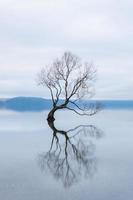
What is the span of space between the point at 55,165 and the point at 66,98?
2484 cm

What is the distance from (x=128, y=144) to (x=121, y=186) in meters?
8.89

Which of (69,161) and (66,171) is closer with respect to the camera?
(66,171)

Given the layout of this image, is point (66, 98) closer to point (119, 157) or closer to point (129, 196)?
point (119, 157)

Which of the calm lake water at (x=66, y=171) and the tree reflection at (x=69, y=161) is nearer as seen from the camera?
the calm lake water at (x=66, y=171)

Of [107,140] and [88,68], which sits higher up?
[88,68]

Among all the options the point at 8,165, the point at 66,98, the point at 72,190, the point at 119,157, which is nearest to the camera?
the point at 72,190

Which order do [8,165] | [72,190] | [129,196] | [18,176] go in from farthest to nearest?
[8,165], [18,176], [72,190], [129,196]

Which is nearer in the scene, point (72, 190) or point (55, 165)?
point (72, 190)

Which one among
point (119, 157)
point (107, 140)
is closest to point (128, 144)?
point (107, 140)

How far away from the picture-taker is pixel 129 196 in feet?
29.1

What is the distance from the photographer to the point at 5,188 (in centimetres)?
942

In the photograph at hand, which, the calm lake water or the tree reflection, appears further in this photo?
the tree reflection

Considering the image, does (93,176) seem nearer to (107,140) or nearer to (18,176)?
(18,176)

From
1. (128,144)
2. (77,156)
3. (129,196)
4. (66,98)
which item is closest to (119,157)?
(77,156)
